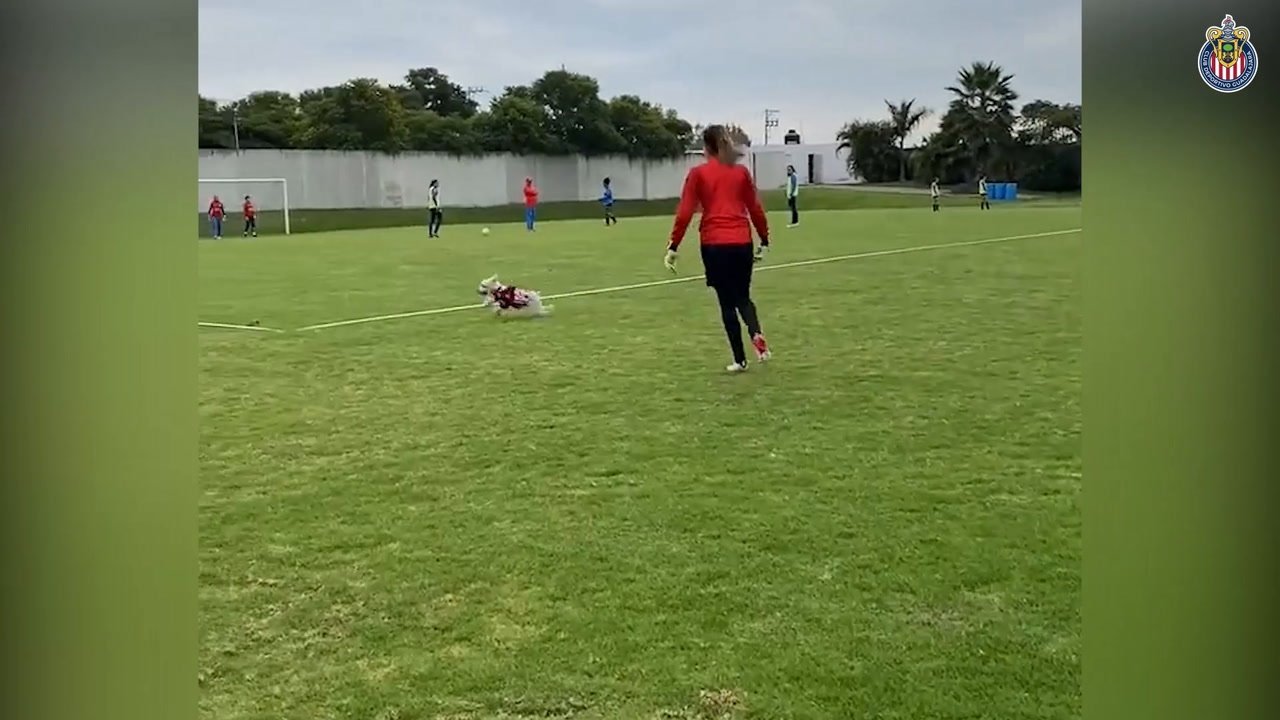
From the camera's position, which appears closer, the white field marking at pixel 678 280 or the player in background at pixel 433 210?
the white field marking at pixel 678 280

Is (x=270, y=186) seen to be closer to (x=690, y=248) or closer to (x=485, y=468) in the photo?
(x=690, y=248)

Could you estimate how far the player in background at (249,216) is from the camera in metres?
15.0

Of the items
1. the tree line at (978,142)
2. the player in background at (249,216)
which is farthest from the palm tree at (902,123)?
the player in background at (249,216)

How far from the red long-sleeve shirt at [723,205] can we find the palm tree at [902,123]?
2.37 feet

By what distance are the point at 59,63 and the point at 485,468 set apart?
230 centimetres

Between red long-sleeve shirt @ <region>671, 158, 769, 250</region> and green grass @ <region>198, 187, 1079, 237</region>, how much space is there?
445 cm

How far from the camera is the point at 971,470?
4.18m

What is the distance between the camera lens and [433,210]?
17.1m

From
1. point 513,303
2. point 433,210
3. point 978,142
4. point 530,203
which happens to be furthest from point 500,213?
point 978,142

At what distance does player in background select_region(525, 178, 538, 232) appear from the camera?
47.6 feet

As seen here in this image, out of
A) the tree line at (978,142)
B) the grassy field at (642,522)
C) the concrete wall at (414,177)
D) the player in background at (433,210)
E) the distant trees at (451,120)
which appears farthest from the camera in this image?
the player in background at (433,210)

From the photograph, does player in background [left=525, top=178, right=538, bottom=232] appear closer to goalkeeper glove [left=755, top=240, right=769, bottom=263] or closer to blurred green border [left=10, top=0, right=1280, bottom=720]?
goalkeeper glove [left=755, top=240, right=769, bottom=263]

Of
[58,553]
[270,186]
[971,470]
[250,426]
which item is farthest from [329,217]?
[58,553]

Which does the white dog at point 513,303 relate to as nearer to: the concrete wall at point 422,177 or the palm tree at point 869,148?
the concrete wall at point 422,177
